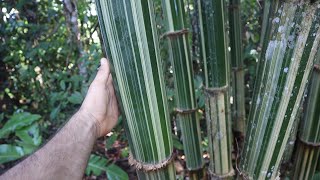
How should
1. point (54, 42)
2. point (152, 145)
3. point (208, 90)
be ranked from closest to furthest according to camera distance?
point (152, 145) → point (208, 90) → point (54, 42)

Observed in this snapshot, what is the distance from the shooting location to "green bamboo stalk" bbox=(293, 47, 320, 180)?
2.97 ft

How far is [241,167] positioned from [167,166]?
169mm

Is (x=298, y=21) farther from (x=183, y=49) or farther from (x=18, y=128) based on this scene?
(x=18, y=128)

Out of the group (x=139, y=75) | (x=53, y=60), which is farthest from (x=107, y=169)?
(x=53, y=60)

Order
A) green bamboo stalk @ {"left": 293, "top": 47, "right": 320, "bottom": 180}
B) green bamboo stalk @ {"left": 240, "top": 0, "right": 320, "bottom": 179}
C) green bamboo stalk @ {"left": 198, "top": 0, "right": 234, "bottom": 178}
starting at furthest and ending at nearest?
1. green bamboo stalk @ {"left": 293, "top": 47, "right": 320, "bottom": 180}
2. green bamboo stalk @ {"left": 198, "top": 0, "right": 234, "bottom": 178}
3. green bamboo stalk @ {"left": 240, "top": 0, "right": 320, "bottom": 179}

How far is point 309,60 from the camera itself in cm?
55

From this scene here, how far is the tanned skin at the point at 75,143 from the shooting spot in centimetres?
74

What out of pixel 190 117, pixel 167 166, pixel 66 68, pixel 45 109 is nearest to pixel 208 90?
pixel 190 117

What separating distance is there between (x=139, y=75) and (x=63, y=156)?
312 millimetres

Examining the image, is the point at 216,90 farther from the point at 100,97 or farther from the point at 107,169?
the point at 107,169

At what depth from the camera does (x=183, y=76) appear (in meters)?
1.00

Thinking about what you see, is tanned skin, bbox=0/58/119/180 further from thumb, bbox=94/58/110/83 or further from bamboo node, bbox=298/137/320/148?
bamboo node, bbox=298/137/320/148

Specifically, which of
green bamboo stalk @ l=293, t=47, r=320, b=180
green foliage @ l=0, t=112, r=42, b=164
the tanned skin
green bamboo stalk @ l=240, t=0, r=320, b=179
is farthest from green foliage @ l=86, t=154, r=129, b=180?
green bamboo stalk @ l=240, t=0, r=320, b=179

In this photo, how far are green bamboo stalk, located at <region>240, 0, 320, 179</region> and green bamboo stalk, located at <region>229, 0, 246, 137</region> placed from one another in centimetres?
57
